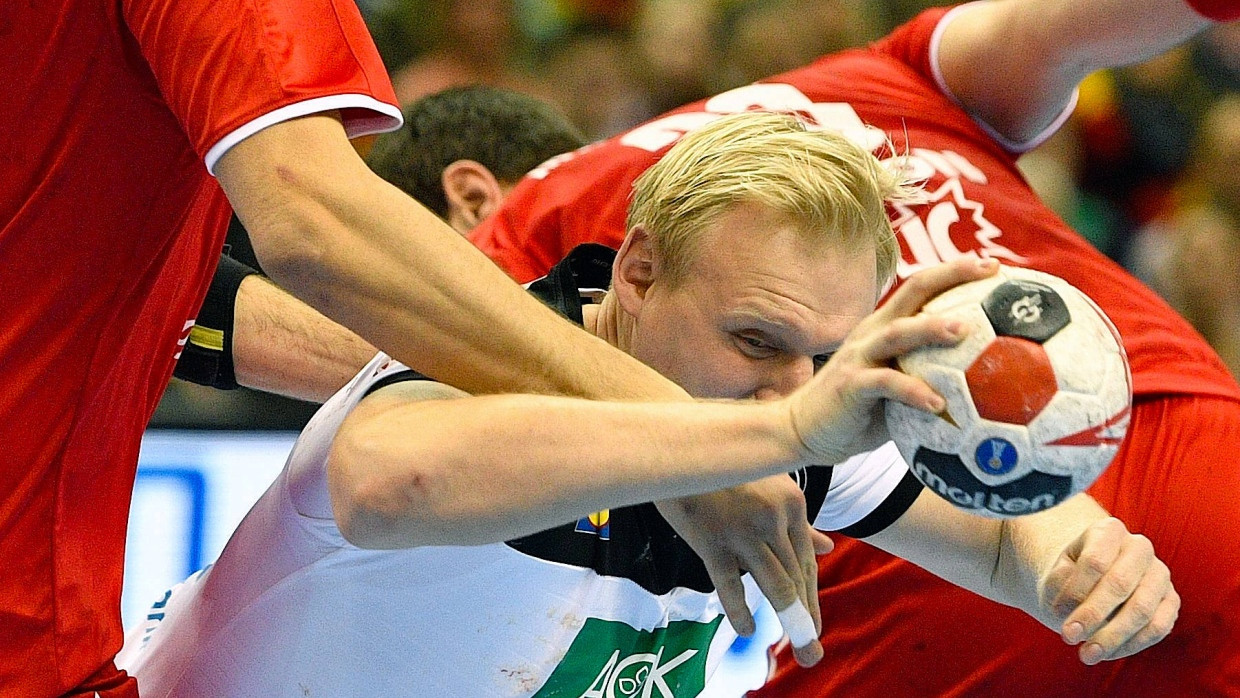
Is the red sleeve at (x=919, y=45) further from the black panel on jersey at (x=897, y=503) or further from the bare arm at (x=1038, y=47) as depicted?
the black panel on jersey at (x=897, y=503)

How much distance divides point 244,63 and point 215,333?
1132 millimetres

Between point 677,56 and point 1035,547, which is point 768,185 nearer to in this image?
point 1035,547

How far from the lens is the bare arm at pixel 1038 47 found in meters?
3.17

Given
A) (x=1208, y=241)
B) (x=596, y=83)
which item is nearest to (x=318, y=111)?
(x=596, y=83)

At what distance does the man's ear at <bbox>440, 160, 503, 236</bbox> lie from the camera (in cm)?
369

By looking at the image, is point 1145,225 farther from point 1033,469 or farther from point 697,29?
point 1033,469

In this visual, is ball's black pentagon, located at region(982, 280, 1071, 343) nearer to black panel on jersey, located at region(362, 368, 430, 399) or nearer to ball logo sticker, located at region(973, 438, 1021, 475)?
ball logo sticker, located at region(973, 438, 1021, 475)

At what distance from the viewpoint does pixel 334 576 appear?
2.10 m

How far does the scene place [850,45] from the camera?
19.4ft

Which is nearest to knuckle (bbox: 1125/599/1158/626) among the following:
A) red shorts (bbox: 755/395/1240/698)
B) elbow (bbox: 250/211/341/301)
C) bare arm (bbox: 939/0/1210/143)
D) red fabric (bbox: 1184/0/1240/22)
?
elbow (bbox: 250/211/341/301)

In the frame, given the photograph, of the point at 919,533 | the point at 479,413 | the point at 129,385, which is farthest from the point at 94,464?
the point at 919,533

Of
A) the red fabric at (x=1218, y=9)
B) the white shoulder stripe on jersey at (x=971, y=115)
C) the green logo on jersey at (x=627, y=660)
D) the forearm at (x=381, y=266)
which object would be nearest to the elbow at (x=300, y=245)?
the forearm at (x=381, y=266)

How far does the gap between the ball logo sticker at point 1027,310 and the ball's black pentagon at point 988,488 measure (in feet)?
0.50

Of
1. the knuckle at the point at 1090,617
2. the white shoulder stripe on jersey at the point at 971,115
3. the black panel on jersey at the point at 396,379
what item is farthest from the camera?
the white shoulder stripe on jersey at the point at 971,115
